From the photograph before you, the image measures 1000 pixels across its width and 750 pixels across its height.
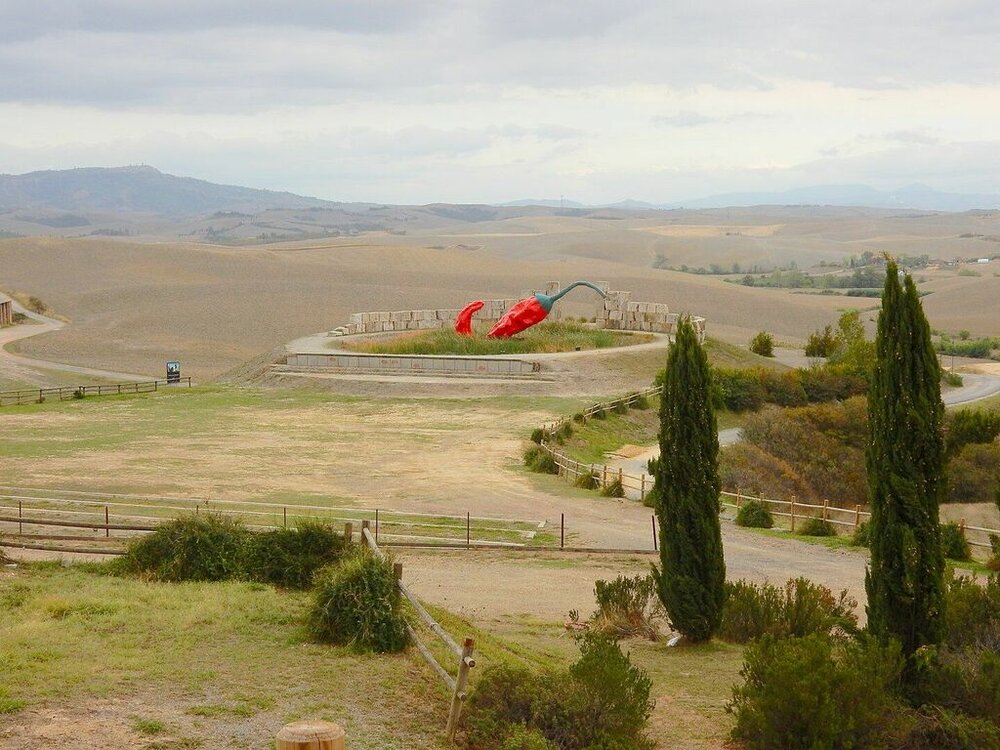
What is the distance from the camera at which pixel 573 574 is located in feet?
69.3

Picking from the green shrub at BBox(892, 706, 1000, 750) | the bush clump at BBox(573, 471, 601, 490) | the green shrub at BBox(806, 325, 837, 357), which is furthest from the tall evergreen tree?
the green shrub at BBox(806, 325, 837, 357)

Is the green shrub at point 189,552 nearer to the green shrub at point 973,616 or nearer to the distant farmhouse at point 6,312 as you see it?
the green shrub at point 973,616

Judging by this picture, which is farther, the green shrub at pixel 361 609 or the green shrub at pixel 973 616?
the green shrub at pixel 973 616

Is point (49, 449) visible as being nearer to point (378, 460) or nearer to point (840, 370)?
point (378, 460)

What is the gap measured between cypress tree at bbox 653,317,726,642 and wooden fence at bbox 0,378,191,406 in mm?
37211

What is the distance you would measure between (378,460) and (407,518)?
9.11m

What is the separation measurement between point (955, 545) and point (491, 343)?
34.2 meters

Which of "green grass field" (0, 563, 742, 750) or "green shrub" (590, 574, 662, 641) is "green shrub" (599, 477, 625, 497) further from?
"green grass field" (0, 563, 742, 750)

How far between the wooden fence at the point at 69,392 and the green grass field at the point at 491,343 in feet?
28.4

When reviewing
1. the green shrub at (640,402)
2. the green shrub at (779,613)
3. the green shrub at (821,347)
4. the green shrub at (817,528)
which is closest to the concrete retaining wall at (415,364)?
the green shrub at (640,402)

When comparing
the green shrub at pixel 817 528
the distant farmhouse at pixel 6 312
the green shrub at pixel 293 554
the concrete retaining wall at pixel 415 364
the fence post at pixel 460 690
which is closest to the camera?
the fence post at pixel 460 690

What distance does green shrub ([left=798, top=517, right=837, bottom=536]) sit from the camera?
84.0 feet

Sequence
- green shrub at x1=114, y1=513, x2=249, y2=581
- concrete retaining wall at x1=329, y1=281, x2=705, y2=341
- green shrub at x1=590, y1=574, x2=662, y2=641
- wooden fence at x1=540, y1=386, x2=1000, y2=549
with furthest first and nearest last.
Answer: concrete retaining wall at x1=329, y1=281, x2=705, y2=341 → wooden fence at x1=540, y1=386, x2=1000, y2=549 → green shrub at x1=114, y1=513, x2=249, y2=581 → green shrub at x1=590, y1=574, x2=662, y2=641

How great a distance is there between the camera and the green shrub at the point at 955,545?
74.5 ft
